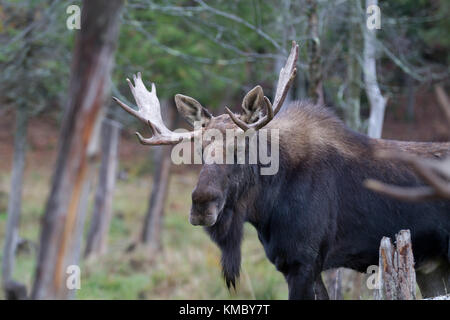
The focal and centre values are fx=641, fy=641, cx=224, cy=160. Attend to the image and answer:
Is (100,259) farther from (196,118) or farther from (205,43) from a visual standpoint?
(196,118)

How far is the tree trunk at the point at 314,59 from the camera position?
720cm

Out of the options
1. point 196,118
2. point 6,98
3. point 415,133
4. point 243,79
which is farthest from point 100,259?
point 415,133

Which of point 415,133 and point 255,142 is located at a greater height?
point 415,133

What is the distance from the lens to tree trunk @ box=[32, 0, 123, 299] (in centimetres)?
307

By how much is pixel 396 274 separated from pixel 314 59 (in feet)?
11.0

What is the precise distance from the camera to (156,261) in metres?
14.9

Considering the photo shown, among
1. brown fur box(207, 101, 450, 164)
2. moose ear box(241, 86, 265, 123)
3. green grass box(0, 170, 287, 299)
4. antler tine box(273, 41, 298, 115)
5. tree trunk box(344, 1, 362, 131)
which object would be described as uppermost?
tree trunk box(344, 1, 362, 131)

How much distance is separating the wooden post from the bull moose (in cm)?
94

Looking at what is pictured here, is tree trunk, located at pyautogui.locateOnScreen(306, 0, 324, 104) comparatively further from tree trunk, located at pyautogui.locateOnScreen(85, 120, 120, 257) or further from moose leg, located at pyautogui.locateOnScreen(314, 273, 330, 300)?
tree trunk, located at pyautogui.locateOnScreen(85, 120, 120, 257)

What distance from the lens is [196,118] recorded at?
587 cm

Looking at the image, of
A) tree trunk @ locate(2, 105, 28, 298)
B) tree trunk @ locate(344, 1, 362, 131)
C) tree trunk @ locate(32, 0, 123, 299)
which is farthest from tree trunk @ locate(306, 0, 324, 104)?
tree trunk @ locate(2, 105, 28, 298)

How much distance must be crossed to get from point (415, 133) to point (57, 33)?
15950 millimetres

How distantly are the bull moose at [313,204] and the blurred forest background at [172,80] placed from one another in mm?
1203

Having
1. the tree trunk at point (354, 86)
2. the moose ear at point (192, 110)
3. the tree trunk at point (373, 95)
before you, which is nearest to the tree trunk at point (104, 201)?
the tree trunk at point (354, 86)
